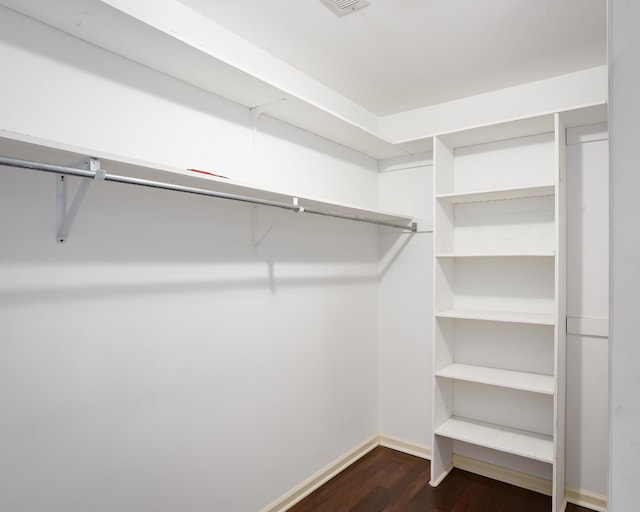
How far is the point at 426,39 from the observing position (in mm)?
2236

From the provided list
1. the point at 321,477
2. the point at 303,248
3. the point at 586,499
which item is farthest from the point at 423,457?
the point at 303,248

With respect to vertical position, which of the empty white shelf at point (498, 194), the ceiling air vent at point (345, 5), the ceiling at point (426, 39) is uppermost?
the ceiling at point (426, 39)

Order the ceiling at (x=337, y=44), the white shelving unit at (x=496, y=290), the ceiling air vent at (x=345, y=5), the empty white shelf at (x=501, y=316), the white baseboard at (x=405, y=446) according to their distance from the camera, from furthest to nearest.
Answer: the white baseboard at (x=405, y=446), the white shelving unit at (x=496, y=290), the empty white shelf at (x=501, y=316), the ceiling air vent at (x=345, y=5), the ceiling at (x=337, y=44)

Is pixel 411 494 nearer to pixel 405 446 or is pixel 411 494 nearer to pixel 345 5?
pixel 405 446

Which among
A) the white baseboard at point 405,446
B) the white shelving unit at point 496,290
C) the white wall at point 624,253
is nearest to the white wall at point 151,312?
the white baseboard at point 405,446

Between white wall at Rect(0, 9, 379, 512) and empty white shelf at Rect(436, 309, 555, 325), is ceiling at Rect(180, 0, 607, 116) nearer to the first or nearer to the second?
white wall at Rect(0, 9, 379, 512)

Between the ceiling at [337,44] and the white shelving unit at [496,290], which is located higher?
the ceiling at [337,44]

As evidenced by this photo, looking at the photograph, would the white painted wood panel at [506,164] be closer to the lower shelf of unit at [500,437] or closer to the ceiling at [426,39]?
the ceiling at [426,39]

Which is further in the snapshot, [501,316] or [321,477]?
[321,477]

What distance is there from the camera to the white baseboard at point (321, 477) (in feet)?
7.93

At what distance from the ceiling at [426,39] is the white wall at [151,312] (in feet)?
1.42

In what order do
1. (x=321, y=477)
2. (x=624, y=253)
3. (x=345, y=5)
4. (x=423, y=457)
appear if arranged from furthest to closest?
(x=423, y=457)
(x=321, y=477)
(x=345, y=5)
(x=624, y=253)

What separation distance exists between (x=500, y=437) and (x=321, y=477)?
1.19 m

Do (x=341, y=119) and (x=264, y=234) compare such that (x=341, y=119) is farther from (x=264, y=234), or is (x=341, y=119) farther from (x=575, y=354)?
(x=575, y=354)
